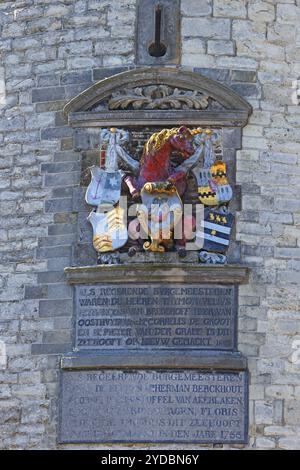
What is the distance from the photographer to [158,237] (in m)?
16.5

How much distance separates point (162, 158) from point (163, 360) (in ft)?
6.14

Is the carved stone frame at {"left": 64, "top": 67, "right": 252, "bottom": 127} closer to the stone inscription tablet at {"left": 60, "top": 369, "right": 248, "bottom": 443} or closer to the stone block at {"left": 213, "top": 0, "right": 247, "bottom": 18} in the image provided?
the stone block at {"left": 213, "top": 0, "right": 247, "bottom": 18}

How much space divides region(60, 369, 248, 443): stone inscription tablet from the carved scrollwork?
251 centimetres

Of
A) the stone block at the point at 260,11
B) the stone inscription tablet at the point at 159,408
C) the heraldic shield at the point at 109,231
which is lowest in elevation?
the stone inscription tablet at the point at 159,408

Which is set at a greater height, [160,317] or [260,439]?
[160,317]

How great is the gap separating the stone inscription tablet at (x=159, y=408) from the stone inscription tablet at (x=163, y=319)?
0.94 ft

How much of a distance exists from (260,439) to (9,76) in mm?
4255

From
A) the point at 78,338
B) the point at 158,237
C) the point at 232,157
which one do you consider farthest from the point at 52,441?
the point at 232,157

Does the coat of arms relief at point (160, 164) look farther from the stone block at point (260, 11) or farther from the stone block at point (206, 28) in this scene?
the stone block at point (260, 11)

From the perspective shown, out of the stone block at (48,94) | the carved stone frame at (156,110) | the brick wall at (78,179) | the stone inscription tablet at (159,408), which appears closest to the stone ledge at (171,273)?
the brick wall at (78,179)

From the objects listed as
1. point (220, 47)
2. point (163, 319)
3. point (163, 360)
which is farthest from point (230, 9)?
point (163, 360)

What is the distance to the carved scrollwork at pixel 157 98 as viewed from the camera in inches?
667
